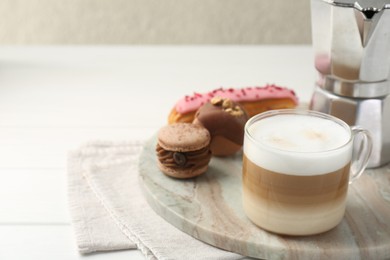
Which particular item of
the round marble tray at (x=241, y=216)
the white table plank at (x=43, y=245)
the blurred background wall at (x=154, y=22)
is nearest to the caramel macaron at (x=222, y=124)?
the round marble tray at (x=241, y=216)

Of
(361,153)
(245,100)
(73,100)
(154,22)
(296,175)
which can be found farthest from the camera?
(154,22)

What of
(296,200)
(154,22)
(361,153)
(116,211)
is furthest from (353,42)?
(154,22)

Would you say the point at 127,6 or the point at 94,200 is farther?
the point at 127,6

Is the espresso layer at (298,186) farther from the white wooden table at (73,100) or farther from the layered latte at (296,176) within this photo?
the white wooden table at (73,100)

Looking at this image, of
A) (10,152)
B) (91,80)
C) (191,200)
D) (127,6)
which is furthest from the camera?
(127,6)

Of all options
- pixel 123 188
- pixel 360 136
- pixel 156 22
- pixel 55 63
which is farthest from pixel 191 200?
pixel 156 22

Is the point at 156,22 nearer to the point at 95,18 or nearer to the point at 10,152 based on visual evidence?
the point at 95,18

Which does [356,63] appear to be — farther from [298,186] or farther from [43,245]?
[43,245]

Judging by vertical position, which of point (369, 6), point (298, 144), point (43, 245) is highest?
point (369, 6)
